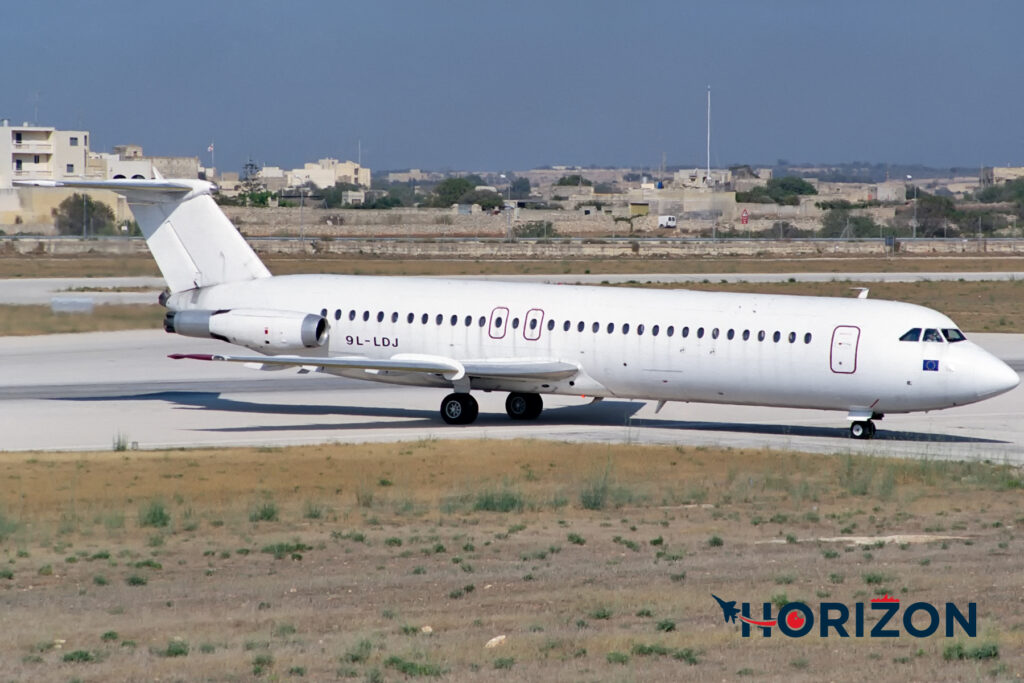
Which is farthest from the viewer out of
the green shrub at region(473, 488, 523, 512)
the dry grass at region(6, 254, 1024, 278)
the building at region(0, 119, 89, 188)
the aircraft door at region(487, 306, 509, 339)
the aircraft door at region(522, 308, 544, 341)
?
the building at region(0, 119, 89, 188)

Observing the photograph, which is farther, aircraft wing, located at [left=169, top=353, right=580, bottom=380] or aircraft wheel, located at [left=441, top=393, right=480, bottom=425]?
aircraft wheel, located at [left=441, top=393, right=480, bottom=425]

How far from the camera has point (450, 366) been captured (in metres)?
33.7

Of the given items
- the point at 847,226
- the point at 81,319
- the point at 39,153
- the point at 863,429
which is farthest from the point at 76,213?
the point at 863,429

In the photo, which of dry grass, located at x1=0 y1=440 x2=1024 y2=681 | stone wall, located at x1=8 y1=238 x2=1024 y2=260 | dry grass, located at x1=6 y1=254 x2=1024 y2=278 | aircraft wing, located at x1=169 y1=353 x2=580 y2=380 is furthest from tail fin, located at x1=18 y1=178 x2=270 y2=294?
stone wall, located at x1=8 y1=238 x2=1024 y2=260

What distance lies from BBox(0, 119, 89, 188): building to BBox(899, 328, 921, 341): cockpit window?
→ 124159 millimetres

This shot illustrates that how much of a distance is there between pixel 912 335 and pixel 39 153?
434 ft

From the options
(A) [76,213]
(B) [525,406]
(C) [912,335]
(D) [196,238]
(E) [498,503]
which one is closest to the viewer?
(E) [498,503]

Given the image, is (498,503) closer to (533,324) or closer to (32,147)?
(533,324)

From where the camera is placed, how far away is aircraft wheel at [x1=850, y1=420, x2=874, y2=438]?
104 feet

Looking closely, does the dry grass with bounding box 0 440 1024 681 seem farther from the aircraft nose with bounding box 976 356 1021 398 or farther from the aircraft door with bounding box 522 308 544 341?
the aircraft door with bounding box 522 308 544 341

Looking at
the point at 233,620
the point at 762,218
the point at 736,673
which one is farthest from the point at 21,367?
the point at 762,218

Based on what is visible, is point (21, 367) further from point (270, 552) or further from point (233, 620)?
point (233, 620)

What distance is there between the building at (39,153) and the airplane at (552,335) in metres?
112

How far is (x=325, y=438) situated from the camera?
106 ft
